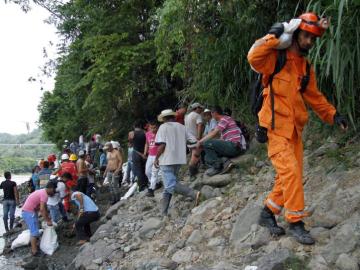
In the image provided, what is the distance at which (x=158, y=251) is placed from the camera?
5.98 metres

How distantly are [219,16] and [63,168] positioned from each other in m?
5.93

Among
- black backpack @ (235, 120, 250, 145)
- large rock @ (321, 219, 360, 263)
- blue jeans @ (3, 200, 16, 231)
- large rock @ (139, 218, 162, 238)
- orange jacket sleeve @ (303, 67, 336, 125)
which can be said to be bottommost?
blue jeans @ (3, 200, 16, 231)

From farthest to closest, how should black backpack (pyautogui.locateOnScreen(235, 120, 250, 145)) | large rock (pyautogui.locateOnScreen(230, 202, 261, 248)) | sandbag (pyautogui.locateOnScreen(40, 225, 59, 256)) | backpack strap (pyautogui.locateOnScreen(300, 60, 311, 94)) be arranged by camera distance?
sandbag (pyautogui.locateOnScreen(40, 225, 59, 256)) → black backpack (pyautogui.locateOnScreen(235, 120, 250, 145)) → large rock (pyautogui.locateOnScreen(230, 202, 261, 248)) → backpack strap (pyautogui.locateOnScreen(300, 60, 311, 94))

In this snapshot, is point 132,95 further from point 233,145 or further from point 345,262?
point 345,262

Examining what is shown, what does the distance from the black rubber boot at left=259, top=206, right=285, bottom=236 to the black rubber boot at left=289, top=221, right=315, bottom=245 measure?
22 cm

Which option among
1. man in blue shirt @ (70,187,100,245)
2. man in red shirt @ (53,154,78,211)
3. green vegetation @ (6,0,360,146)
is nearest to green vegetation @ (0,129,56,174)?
green vegetation @ (6,0,360,146)

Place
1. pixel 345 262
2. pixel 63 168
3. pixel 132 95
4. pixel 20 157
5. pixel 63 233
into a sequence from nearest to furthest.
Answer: pixel 345 262 < pixel 63 233 < pixel 63 168 < pixel 132 95 < pixel 20 157

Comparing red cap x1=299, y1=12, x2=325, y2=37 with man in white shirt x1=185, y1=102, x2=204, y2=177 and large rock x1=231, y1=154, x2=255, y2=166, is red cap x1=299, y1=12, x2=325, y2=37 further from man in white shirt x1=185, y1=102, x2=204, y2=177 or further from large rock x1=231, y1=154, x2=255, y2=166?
man in white shirt x1=185, y1=102, x2=204, y2=177

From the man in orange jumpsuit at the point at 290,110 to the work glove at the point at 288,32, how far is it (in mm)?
19

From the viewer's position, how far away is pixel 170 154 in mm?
6883

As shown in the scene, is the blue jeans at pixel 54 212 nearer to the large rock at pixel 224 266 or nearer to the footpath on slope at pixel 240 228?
the footpath on slope at pixel 240 228

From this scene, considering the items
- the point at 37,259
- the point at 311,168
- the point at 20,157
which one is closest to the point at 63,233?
the point at 37,259

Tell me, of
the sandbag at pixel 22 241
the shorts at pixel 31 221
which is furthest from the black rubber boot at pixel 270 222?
the sandbag at pixel 22 241

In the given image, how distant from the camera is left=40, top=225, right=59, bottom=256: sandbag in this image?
9180 mm
